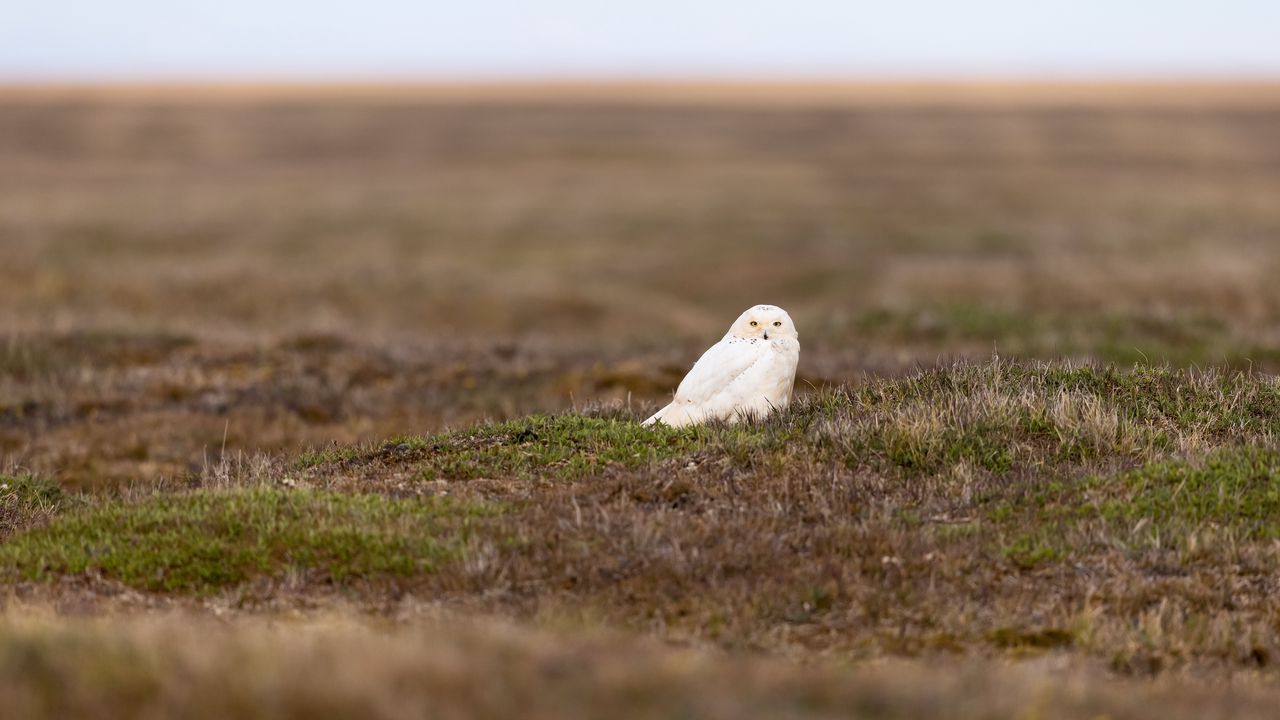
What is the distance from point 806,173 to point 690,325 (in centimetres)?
3161

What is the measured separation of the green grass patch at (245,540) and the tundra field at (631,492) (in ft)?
0.08

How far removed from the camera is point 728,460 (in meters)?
8.48

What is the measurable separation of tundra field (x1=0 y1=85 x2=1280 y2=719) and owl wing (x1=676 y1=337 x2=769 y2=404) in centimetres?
50

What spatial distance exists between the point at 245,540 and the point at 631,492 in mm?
2225

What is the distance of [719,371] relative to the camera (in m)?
9.55

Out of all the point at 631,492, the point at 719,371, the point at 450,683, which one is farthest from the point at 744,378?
the point at 450,683

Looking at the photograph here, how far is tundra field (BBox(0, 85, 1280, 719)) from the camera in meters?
4.70

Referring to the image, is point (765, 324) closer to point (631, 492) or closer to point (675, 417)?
point (675, 417)

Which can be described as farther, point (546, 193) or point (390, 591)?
point (546, 193)

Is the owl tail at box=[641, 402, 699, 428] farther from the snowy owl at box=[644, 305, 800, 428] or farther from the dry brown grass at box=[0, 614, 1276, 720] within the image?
the dry brown grass at box=[0, 614, 1276, 720]

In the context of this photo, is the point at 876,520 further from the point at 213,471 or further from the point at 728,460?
the point at 213,471

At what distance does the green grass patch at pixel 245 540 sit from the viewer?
286 inches

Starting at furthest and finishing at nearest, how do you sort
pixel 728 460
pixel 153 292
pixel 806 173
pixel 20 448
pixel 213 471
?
pixel 806 173 < pixel 153 292 < pixel 20 448 < pixel 213 471 < pixel 728 460

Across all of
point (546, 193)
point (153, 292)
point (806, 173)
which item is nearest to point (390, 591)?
point (153, 292)
